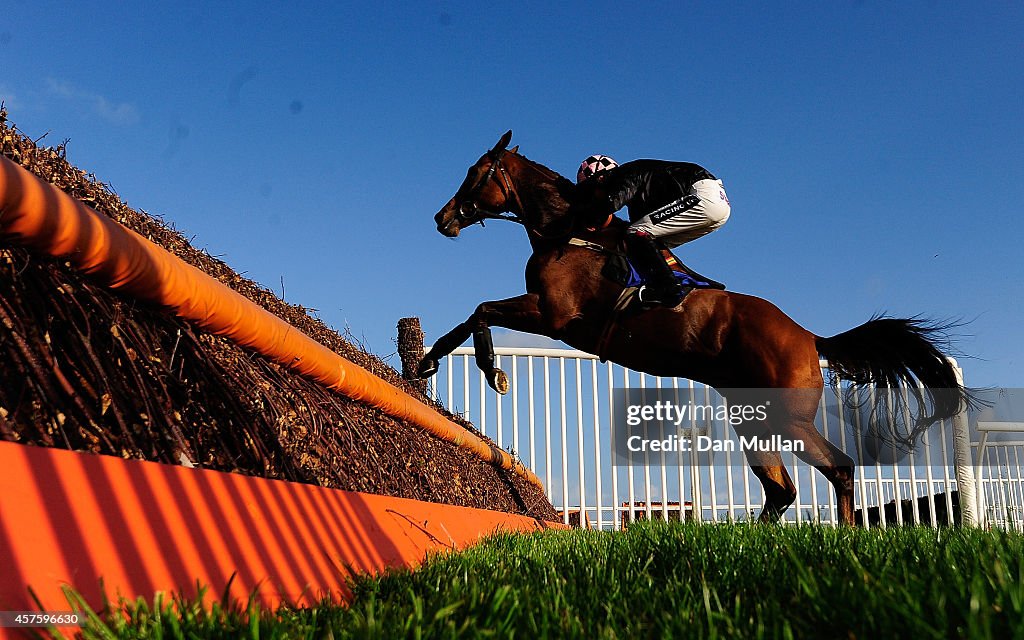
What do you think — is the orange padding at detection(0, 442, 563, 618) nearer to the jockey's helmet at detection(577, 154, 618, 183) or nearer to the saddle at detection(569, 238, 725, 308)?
the saddle at detection(569, 238, 725, 308)

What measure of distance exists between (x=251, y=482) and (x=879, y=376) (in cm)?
493

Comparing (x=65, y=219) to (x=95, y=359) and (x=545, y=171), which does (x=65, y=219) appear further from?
(x=545, y=171)

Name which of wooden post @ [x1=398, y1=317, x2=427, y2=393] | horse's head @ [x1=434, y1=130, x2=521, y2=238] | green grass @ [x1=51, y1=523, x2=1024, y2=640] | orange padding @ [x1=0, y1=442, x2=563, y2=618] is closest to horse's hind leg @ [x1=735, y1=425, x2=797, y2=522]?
horse's head @ [x1=434, y1=130, x2=521, y2=238]

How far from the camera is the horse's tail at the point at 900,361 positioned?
5395 mm

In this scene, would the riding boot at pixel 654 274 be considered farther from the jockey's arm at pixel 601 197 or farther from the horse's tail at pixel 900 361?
the horse's tail at pixel 900 361

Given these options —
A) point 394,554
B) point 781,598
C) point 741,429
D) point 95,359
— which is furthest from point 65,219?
point 741,429

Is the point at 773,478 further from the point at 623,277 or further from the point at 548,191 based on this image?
the point at 548,191

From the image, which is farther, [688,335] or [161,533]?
[688,335]

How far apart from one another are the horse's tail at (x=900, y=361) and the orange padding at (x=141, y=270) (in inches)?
165

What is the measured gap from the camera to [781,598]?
138 centimetres

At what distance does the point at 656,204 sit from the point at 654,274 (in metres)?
0.51

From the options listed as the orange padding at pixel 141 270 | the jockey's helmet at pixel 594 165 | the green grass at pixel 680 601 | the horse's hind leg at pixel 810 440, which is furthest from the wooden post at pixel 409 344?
the green grass at pixel 680 601

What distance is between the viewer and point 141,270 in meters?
1.38

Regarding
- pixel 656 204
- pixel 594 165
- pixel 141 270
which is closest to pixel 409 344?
pixel 594 165
